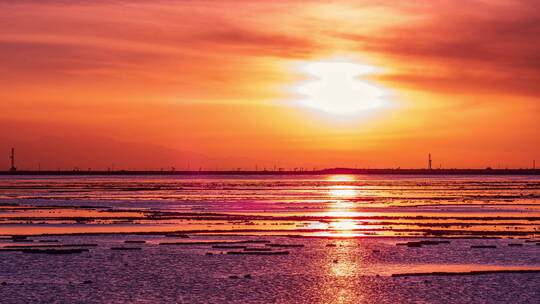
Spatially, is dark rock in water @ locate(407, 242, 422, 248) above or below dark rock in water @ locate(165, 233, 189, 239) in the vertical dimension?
below

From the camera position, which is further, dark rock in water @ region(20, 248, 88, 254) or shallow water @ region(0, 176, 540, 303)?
dark rock in water @ region(20, 248, 88, 254)

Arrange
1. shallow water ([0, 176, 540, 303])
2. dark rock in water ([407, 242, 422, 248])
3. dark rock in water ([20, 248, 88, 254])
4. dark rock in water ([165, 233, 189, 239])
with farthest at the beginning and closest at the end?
dark rock in water ([165, 233, 189, 239]) → dark rock in water ([407, 242, 422, 248]) → dark rock in water ([20, 248, 88, 254]) → shallow water ([0, 176, 540, 303])

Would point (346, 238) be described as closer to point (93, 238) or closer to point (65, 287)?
point (93, 238)

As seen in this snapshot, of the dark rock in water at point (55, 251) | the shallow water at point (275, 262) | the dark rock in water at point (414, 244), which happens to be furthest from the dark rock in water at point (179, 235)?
the dark rock in water at point (414, 244)

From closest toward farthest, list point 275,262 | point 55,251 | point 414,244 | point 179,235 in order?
point 275,262, point 55,251, point 414,244, point 179,235

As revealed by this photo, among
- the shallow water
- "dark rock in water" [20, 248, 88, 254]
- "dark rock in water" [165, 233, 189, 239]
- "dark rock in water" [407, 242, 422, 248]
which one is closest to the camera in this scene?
the shallow water

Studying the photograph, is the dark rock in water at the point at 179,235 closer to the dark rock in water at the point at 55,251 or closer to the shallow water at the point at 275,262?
the shallow water at the point at 275,262

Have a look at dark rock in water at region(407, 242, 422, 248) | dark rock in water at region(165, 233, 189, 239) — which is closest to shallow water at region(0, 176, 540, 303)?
dark rock in water at region(165, 233, 189, 239)

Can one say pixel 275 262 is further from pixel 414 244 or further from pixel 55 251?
pixel 55 251

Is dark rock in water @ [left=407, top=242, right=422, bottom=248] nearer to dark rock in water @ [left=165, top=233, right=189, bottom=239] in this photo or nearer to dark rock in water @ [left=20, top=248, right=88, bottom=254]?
dark rock in water @ [left=165, top=233, right=189, bottom=239]

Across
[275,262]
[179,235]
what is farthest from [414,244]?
[179,235]

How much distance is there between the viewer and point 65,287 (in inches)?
1077

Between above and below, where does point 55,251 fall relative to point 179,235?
below

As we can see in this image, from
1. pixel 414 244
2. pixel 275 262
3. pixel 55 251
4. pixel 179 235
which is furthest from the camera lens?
pixel 179 235
